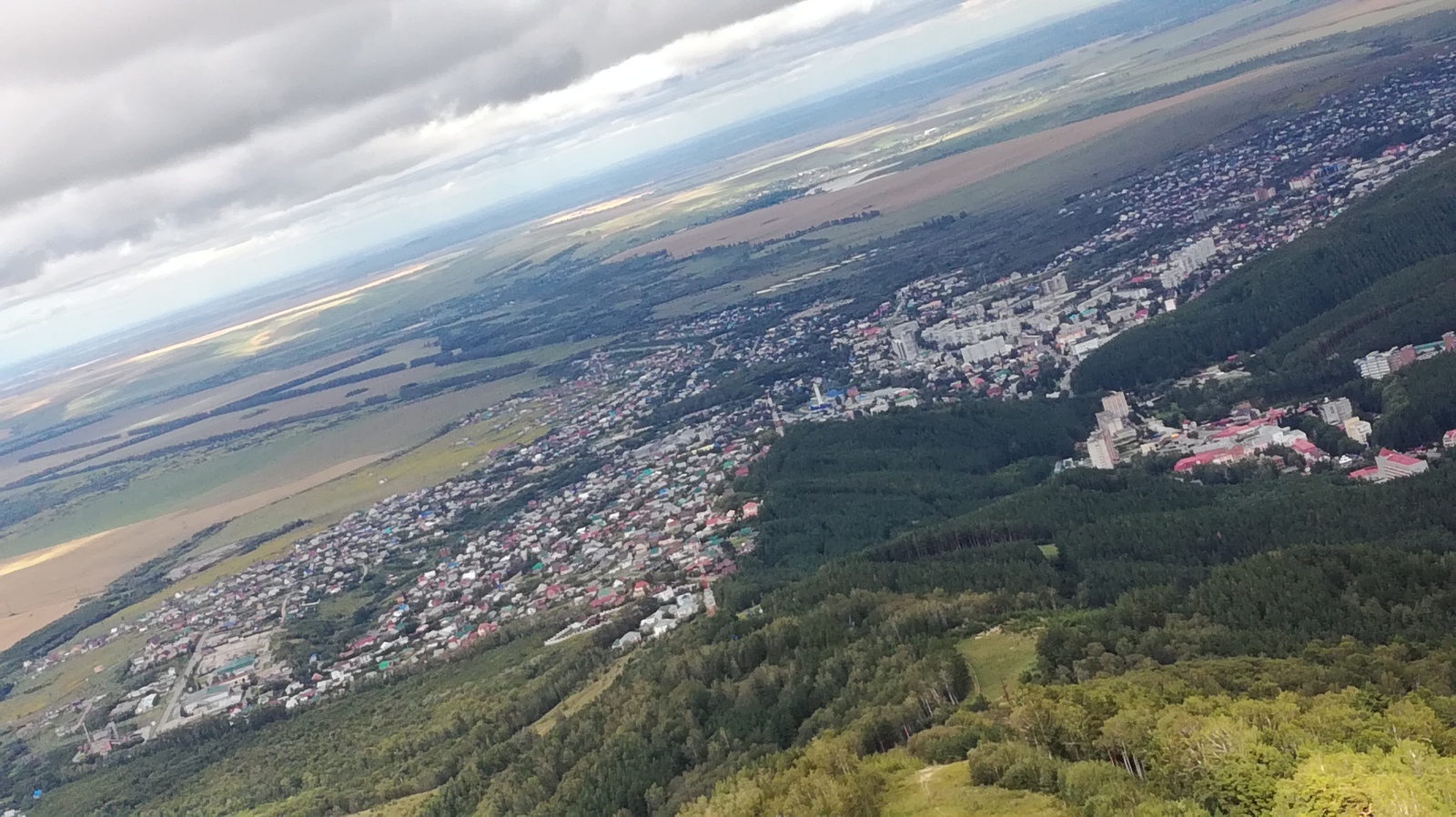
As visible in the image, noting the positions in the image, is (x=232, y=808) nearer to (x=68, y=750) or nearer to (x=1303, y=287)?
(x=68, y=750)

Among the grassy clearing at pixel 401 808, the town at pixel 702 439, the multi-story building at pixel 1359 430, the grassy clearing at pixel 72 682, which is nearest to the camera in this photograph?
the grassy clearing at pixel 401 808

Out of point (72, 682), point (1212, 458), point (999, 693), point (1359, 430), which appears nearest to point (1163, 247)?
point (1212, 458)

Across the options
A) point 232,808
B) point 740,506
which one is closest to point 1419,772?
point 232,808

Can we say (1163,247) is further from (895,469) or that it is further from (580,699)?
(580,699)

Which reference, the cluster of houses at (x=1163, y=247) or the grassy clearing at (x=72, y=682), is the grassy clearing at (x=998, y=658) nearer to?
the cluster of houses at (x=1163, y=247)

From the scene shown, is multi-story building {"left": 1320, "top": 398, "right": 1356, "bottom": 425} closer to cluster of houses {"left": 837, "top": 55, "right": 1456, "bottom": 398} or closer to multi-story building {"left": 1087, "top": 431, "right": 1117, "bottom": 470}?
multi-story building {"left": 1087, "top": 431, "right": 1117, "bottom": 470}

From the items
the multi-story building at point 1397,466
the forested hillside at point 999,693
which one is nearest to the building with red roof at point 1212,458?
the forested hillside at point 999,693
